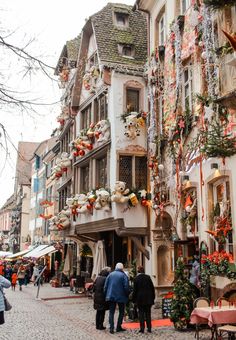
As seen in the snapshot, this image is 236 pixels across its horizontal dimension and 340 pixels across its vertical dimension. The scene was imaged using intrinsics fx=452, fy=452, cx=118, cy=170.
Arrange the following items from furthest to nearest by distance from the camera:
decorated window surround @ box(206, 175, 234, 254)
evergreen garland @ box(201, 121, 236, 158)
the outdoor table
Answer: decorated window surround @ box(206, 175, 234, 254)
evergreen garland @ box(201, 121, 236, 158)
the outdoor table

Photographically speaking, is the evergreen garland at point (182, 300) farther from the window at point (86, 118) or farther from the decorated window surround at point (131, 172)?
the window at point (86, 118)

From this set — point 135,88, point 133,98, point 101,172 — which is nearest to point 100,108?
point 133,98

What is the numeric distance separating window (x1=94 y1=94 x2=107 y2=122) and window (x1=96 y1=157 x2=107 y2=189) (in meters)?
2.07

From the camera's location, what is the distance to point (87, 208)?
21.1m

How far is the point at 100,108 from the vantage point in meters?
22.2

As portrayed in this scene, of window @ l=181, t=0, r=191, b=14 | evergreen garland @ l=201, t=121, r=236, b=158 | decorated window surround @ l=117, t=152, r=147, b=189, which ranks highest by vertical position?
window @ l=181, t=0, r=191, b=14

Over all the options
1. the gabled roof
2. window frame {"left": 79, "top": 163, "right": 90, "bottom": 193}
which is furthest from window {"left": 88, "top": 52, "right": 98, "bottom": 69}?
window frame {"left": 79, "top": 163, "right": 90, "bottom": 193}

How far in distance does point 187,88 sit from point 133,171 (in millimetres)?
4775

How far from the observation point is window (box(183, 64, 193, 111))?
15774mm

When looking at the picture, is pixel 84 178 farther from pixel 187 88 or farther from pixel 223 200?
pixel 223 200

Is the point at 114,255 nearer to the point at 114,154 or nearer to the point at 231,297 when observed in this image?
the point at 114,154

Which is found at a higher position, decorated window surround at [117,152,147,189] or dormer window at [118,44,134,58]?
dormer window at [118,44,134,58]

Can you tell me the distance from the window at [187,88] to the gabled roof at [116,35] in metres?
5.05

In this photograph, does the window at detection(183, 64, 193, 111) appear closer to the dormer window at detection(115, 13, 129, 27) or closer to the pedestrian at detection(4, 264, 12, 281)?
the dormer window at detection(115, 13, 129, 27)
